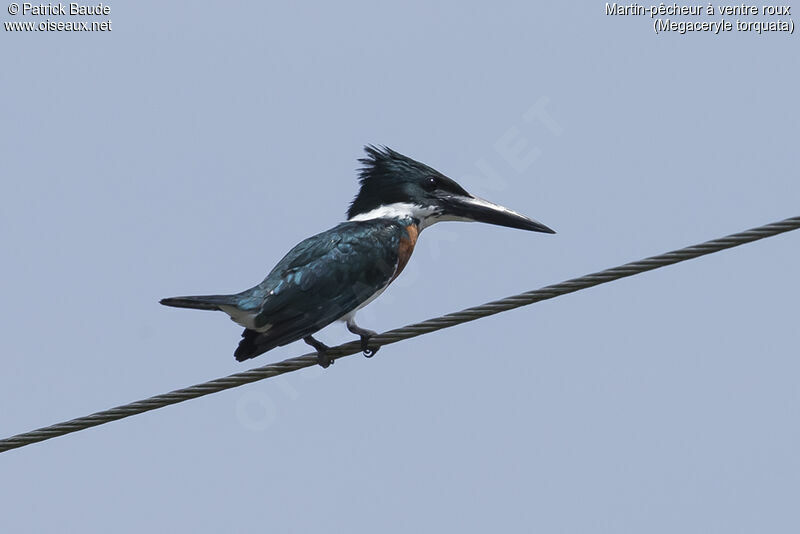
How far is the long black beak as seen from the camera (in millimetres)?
7250

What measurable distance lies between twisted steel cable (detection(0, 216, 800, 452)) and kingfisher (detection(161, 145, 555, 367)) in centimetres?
86

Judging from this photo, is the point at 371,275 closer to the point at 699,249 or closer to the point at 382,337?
the point at 382,337

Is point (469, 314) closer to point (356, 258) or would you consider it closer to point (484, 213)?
point (356, 258)

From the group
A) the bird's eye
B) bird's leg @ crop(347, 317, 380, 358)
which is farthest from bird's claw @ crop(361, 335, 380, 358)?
the bird's eye

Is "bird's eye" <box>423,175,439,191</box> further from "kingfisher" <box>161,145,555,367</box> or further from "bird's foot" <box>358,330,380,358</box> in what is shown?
"bird's foot" <box>358,330,380,358</box>

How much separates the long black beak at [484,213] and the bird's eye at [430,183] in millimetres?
110

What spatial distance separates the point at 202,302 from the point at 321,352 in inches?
26.7

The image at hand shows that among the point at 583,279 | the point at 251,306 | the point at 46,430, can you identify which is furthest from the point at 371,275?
the point at 46,430

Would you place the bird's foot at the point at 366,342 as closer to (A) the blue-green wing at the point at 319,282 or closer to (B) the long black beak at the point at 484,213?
(A) the blue-green wing at the point at 319,282

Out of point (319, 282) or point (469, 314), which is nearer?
point (469, 314)

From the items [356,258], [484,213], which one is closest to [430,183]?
[484,213]

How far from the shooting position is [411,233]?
23.1ft

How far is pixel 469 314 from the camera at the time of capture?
529cm

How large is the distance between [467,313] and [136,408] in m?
1.53
